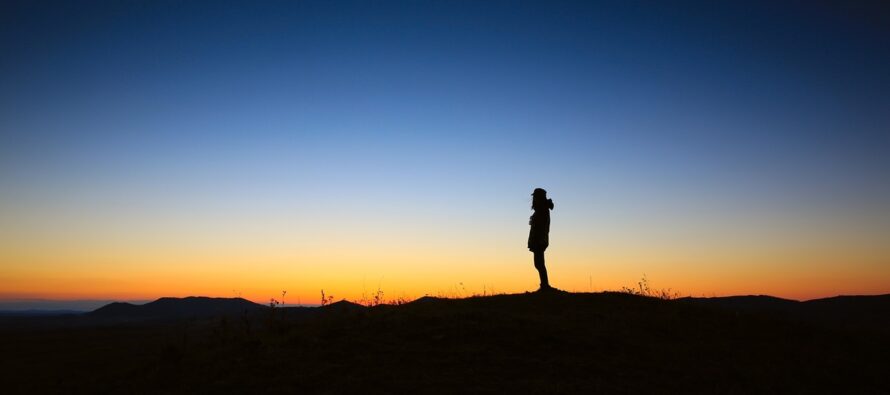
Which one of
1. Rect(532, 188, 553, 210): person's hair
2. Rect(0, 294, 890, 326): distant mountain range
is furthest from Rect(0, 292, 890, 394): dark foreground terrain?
Rect(532, 188, 553, 210): person's hair

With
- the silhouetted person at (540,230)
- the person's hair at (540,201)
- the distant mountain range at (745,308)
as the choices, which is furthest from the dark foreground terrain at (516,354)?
the person's hair at (540,201)

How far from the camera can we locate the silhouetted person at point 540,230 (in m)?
16.5

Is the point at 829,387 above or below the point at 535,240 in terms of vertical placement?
below

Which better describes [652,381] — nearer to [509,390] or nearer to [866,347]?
[509,390]

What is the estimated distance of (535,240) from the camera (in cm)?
1664

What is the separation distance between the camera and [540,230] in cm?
1664

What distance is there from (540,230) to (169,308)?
106 meters

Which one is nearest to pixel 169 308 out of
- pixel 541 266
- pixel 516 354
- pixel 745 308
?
pixel 541 266

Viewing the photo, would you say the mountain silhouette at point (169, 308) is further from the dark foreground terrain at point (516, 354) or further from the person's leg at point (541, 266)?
the dark foreground terrain at point (516, 354)

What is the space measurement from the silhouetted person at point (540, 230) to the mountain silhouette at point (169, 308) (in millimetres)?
84959

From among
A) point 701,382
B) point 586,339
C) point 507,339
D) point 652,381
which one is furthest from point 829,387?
point 507,339

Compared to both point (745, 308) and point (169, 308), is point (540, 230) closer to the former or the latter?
point (745, 308)

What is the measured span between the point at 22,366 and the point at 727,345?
22.6m

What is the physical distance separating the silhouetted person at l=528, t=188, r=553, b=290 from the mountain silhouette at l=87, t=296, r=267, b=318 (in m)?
85.0
